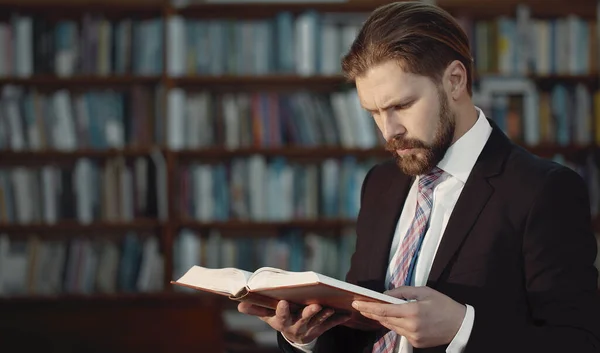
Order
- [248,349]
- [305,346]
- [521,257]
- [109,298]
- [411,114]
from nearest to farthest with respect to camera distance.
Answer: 1. [521,257]
2. [411,114]
3. [305,346]
4. [248,349]
5. [109,298]

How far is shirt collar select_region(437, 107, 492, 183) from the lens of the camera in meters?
1.57

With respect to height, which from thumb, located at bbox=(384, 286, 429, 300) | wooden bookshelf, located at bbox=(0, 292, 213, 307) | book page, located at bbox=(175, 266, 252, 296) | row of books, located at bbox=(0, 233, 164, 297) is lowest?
wooden bookshelf, located at bbox=(0, 292, 213, 307)

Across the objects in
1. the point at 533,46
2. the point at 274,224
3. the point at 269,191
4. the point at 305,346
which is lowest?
the point at 274,224

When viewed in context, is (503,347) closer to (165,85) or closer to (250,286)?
(250,286)

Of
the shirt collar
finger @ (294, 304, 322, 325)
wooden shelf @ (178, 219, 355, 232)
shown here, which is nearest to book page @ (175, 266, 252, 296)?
finger @ (294, 304, 322, 325)

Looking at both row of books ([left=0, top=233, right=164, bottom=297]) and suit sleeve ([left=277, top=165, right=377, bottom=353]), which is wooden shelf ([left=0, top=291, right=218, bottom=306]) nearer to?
row of books ([left=0, top=233, right=164, bottom=297])

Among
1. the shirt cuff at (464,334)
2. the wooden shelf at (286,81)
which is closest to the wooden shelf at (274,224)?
the wooden shelf at (286,81)

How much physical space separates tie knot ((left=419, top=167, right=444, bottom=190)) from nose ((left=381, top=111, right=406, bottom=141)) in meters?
0.11

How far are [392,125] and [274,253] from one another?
97.8 inches

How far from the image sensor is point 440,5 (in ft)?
13.0

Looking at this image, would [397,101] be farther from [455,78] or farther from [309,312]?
[309,312]

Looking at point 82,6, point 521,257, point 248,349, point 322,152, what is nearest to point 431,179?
point 521,257

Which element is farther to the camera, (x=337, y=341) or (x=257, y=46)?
(x=257, y=46)

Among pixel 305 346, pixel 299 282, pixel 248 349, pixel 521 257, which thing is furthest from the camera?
pixel 248 349
